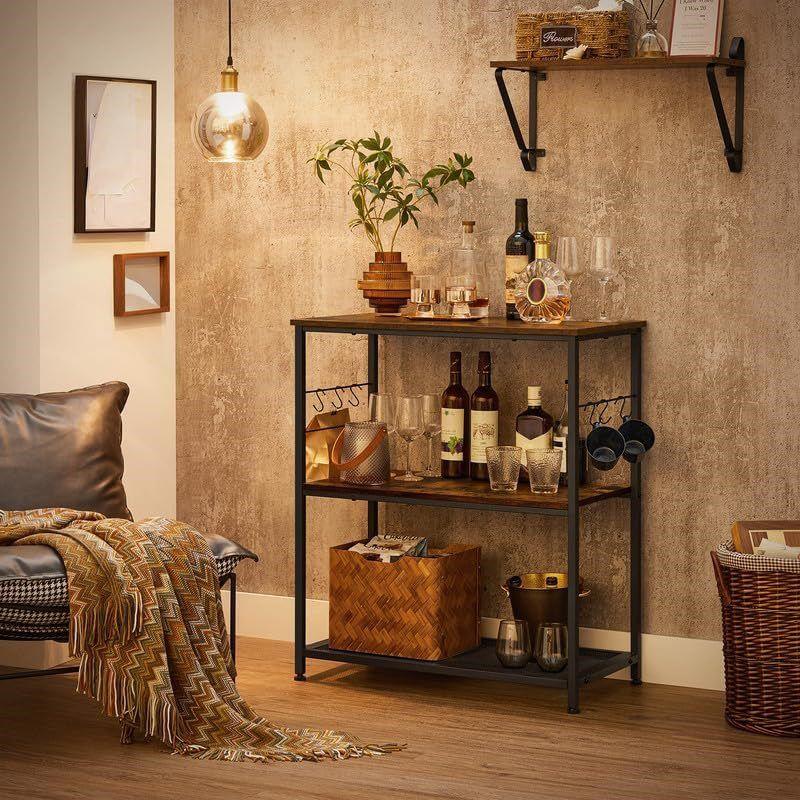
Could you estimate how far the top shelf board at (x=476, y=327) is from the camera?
3.95 m

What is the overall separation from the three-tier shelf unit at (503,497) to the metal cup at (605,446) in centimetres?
9

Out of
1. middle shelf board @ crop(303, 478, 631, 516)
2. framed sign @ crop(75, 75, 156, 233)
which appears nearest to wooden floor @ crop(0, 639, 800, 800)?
middle shelf board @ crop(303, 478, 631, 516)

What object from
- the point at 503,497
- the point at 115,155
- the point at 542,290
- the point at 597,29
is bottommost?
the point at 503,497

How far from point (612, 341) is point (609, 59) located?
0.86 meters

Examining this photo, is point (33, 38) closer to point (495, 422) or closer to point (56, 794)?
point (495, 422)

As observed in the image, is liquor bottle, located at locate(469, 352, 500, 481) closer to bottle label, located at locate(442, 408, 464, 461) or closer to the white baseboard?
bottle label, located at locate(442, 408, 464, 461)

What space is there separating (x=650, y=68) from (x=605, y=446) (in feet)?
3.68

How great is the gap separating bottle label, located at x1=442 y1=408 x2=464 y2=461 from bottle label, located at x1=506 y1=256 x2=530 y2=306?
388 mm

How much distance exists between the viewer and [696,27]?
4.04 meters

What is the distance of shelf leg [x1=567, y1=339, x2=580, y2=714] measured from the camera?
3.90m

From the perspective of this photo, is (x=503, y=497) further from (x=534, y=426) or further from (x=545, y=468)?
(x=534, y=426)

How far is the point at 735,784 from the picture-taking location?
3408 mm

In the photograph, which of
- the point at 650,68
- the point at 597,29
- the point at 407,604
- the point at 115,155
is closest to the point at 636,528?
the point at 407,604

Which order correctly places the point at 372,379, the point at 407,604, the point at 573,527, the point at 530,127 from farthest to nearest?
the point at 372,379 → the point at 530,127 → the point at 407,604 → the point at 573,527
